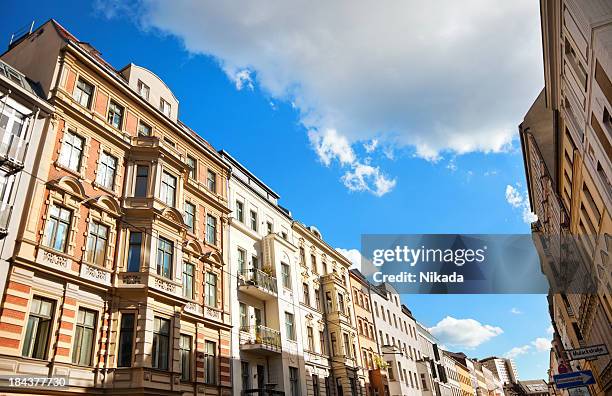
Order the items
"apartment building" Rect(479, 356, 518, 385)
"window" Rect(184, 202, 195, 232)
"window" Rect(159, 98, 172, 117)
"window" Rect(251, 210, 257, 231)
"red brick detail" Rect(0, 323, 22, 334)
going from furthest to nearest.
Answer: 1. "apartment building" Rect(479, 356, 518, 385)
2. "window" Rect(251, 210, 257, 231)
3. "window" Rect(159, 98, 172, 117)
4. "window" Rect(184, 202, 195, 232)
5. "red brick detail" Rect(0, 323, 22, 334)

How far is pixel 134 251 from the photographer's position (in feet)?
57.7

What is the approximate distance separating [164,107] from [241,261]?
986 cm

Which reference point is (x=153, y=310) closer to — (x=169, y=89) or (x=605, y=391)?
(x=169, y=89)

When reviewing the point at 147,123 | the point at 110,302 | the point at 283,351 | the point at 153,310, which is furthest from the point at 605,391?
the point at 147,123

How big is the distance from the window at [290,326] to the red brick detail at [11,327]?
15837mm

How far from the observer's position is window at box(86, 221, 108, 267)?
16.1 meters

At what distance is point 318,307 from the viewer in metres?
32.0

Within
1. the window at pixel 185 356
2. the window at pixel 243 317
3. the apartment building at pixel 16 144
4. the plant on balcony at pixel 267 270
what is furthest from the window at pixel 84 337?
the plant on balcony at pixel 267 270

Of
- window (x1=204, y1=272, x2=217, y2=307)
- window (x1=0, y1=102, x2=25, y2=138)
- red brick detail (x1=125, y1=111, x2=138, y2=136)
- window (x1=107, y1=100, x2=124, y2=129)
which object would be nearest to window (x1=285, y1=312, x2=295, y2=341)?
window (x1=204, y1=272, x2=217, y2=307)

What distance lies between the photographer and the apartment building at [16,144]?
1364 cm

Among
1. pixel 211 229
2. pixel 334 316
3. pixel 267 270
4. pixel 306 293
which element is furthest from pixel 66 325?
pixel 334 316

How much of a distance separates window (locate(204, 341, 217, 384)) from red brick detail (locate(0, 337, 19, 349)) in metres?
8.53

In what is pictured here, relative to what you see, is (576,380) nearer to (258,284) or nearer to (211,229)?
(258,284)

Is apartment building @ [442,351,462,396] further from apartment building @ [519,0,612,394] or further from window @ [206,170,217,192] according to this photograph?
window @ [206,170,217,192]
